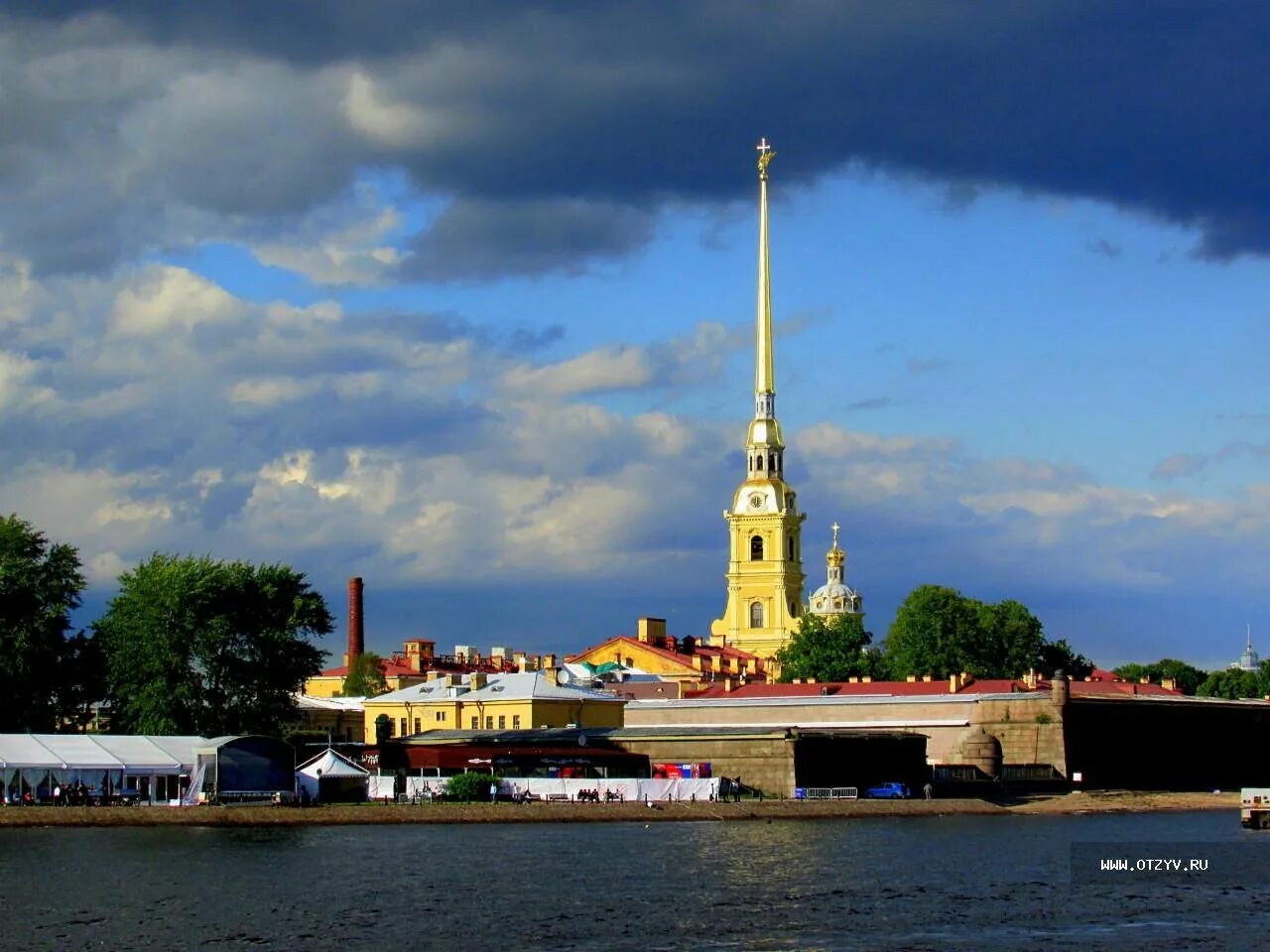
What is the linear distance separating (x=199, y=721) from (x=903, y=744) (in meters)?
29.5

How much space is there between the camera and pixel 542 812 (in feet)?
254

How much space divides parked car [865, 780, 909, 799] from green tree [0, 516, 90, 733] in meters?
33.7

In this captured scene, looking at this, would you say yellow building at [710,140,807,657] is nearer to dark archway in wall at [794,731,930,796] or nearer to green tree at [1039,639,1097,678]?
green tree at [1039,639,1097,678]

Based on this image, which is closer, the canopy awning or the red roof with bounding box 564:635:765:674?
the canopy awning

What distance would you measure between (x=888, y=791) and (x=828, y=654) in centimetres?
4214

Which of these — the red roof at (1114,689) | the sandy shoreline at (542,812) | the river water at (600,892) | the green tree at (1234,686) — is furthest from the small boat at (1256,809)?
the green tree at (1234,686)

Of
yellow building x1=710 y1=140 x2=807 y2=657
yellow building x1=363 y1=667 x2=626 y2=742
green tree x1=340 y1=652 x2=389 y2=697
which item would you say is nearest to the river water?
yellow building x1=363 y1=667 x2=626 y2=742

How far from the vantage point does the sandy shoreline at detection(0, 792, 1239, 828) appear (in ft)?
239

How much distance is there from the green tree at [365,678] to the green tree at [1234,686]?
206 ft

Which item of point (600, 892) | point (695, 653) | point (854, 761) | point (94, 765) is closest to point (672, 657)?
point (695, 653)

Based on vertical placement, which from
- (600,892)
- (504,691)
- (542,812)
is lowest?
(600,892)

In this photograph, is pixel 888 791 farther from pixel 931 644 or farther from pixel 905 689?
pixel 931 644

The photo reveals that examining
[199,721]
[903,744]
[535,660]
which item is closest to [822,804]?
[903,744]

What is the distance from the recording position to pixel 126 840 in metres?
65.3
